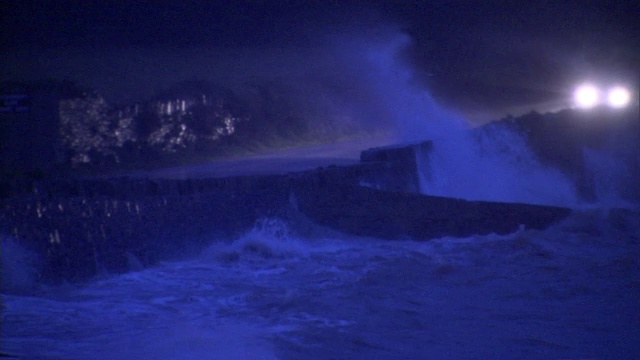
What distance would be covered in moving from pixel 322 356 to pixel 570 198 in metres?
12.7

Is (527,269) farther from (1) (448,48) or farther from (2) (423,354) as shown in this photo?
(1) (448,48)

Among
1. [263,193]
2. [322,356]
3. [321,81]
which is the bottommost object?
[322,356]

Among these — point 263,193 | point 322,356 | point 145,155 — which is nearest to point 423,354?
point 322,356

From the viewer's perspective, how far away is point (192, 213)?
11.2 metres

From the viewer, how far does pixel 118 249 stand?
10.3 meters

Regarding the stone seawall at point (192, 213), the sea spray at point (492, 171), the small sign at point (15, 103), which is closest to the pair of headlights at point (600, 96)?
the sea spray at point (492, 171)

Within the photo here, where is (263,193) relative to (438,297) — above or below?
above

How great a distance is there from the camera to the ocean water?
6.58 meters

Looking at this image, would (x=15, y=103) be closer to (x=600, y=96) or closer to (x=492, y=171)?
(x=492, y=171)

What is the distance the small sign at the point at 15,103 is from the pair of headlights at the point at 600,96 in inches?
524

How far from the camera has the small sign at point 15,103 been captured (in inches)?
594

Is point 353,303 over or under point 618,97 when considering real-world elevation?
under

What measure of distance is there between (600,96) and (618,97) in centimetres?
114

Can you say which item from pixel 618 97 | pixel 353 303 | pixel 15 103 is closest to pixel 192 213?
pixel 353 303
